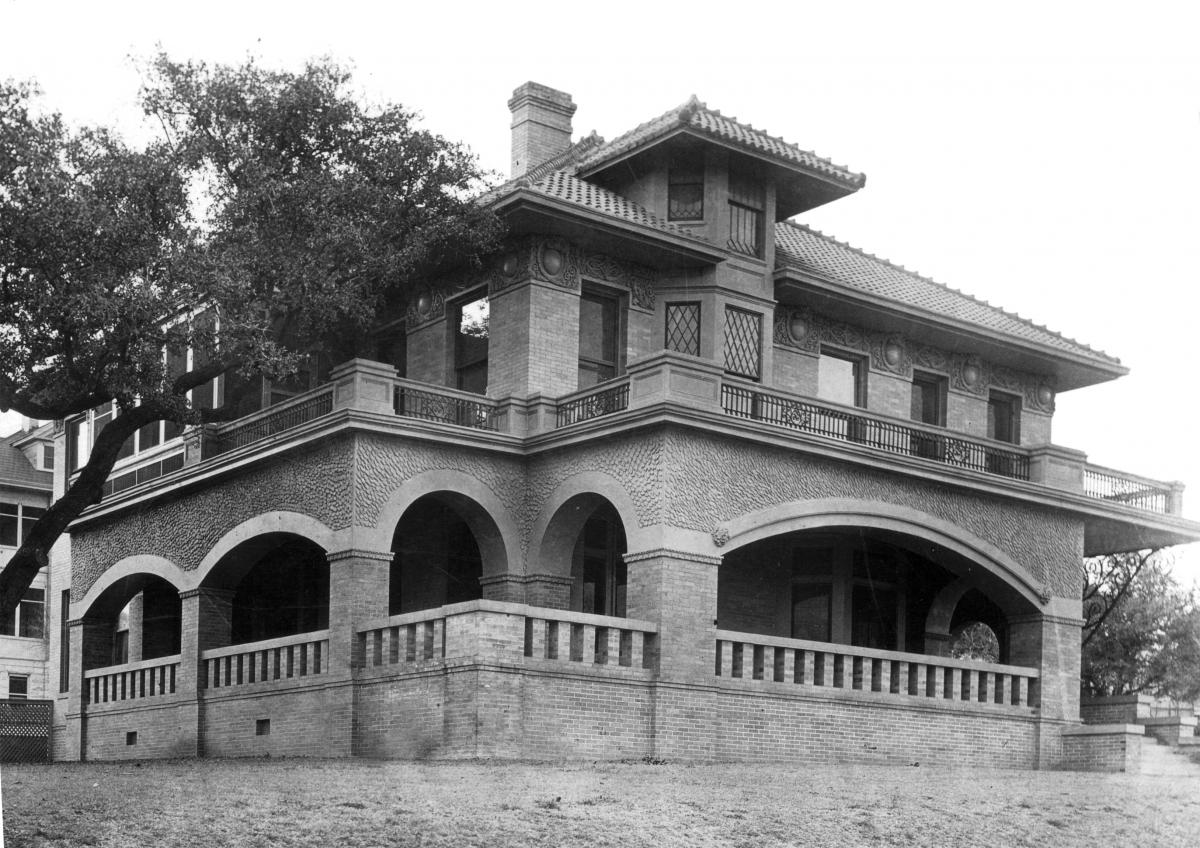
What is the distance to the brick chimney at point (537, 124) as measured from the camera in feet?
110

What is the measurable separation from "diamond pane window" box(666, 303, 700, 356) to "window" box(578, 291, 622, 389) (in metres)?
0.98

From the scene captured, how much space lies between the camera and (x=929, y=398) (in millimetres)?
32625

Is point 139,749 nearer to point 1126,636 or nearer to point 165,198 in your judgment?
point 165,198

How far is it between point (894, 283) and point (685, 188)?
6.13 meters

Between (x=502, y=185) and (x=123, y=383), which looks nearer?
(x=123, y=383)

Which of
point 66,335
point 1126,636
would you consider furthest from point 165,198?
point 1126,636

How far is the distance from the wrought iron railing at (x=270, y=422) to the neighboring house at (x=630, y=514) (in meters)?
Answer: 0.07

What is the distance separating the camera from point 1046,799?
19.2m

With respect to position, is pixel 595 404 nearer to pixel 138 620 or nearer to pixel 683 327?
pixel 683 327

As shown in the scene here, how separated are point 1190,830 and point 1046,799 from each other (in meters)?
1.67

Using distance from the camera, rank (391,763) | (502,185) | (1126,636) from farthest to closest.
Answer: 1. (1126,636)
2. (502,185)
3. (391,763)

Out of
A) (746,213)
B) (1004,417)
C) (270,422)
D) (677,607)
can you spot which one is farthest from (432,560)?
(1004,417)

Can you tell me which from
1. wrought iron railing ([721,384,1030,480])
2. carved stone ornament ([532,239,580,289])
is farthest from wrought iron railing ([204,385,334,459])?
wrought iron railing ([721,384,1030,480])

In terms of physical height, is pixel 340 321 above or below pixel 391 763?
above
